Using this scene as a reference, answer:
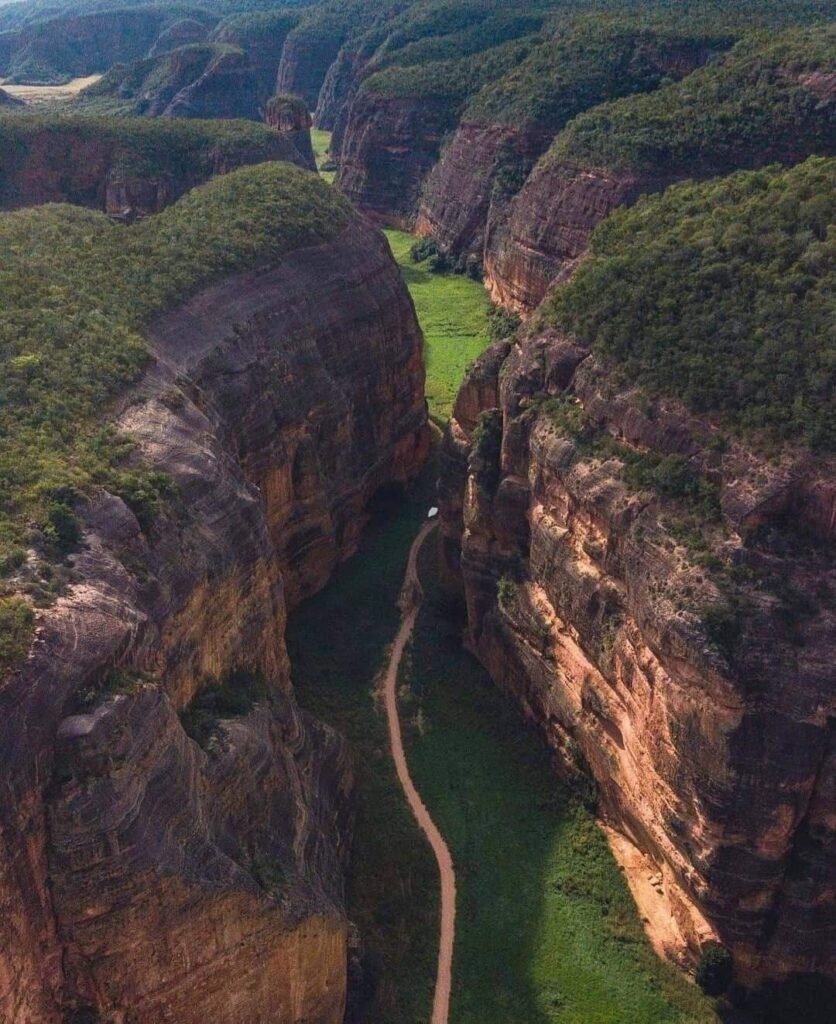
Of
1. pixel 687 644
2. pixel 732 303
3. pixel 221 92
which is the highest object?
pixel 221 92

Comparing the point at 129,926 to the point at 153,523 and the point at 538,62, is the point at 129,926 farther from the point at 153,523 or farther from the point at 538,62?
the point at 538,62

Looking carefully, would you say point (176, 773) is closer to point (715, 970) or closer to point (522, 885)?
point (522, 885)

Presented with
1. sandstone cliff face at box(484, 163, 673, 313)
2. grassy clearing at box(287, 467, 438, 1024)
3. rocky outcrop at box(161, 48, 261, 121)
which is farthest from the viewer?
rocky outcrop at box(161, 48, 261, 121)

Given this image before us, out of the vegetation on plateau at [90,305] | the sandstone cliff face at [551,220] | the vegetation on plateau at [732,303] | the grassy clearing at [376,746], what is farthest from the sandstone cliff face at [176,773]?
the sandstone cliff face at [551,220]

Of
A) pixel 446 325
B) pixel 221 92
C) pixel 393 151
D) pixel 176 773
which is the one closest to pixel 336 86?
pixel 221 92

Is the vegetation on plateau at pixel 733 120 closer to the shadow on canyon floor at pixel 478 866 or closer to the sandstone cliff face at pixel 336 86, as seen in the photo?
the shadow on canyon floor at pixel 478 866

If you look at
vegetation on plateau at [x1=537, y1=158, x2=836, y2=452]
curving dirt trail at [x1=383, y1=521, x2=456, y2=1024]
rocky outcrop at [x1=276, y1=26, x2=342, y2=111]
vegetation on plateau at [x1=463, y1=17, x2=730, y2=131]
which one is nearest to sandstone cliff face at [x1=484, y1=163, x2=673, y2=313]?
vegetation on plateau at [x1=463, y1=17, x2=730, y2=131]

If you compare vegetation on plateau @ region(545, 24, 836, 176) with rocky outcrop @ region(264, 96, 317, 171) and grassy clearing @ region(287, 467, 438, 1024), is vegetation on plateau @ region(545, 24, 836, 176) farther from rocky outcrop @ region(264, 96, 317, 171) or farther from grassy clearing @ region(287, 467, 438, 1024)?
rocky outcrop @ region(264, 96, 317, 171)
